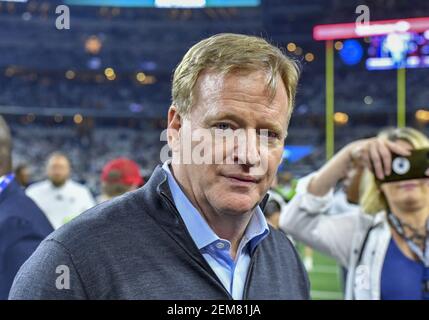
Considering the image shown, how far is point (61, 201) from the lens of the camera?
4.06 meters

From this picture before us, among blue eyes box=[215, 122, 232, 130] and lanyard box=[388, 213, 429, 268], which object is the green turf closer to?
lanyard box=[388, 213, 429, 268]

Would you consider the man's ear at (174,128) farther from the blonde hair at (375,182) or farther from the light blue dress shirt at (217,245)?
the blonde hair at (375,182)

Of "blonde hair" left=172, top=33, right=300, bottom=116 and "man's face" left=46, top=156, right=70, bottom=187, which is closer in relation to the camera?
"blonde hair" left=172, top=33, right=300, bottom=116

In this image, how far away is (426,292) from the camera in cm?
146

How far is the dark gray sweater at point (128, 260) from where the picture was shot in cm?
76

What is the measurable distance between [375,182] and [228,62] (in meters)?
0.90

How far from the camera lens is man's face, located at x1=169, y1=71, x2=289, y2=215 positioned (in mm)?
819

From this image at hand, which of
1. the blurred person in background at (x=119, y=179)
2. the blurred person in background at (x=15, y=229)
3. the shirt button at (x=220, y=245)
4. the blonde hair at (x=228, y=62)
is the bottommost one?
the blurred person in background at (x=119, y=179)

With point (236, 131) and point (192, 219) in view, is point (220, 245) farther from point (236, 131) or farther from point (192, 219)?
point (236, 131)

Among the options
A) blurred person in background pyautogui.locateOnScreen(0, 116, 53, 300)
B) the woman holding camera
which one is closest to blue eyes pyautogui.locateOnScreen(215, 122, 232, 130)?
the woman holding camera

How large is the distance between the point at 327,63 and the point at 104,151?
22.9ft

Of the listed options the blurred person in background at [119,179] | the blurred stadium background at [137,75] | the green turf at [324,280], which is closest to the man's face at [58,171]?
the blurred person in background at [119,179]

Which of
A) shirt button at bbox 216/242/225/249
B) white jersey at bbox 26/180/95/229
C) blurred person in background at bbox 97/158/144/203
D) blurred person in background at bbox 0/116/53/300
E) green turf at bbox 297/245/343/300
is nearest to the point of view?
shirt button at bbox 216/242/225/249

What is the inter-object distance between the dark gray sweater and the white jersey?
3150 mm
